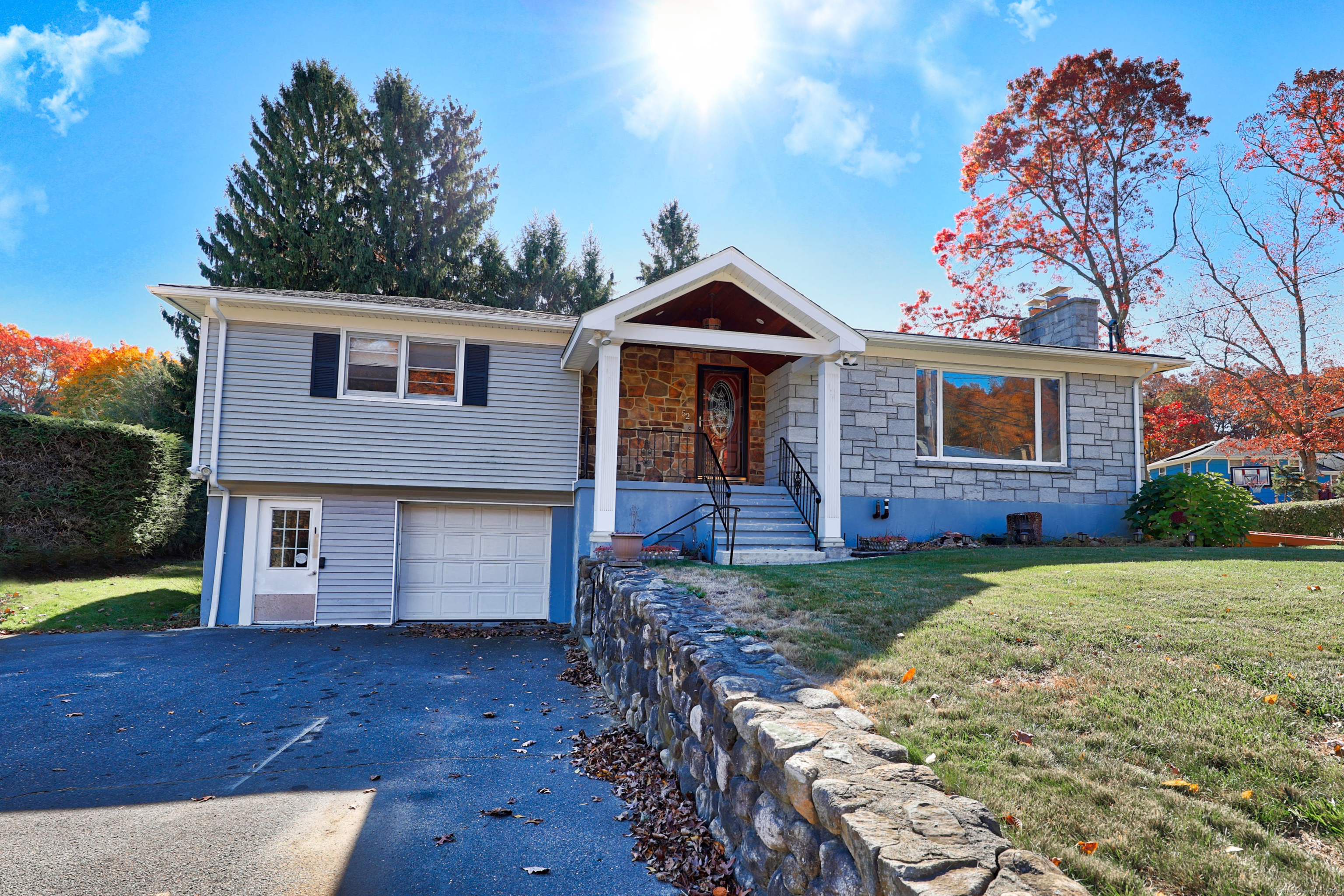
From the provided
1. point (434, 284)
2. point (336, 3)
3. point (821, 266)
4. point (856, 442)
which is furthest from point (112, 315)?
point (856, 442)

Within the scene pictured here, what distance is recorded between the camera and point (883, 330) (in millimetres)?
10625

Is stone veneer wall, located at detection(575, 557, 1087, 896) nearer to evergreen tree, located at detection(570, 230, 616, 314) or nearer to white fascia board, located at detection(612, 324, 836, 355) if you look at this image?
white fascia board, located at detection(612, 324, 836, 355)

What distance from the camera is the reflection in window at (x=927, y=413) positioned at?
11023mm

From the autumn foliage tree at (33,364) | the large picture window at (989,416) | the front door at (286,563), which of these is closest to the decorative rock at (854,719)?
the large picture window at (989,416)

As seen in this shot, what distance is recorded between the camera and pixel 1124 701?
10.2ft

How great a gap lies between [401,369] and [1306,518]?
670 inches

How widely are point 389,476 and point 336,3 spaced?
7244mm

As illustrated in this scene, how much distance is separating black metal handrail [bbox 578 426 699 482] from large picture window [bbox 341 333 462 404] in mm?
2177

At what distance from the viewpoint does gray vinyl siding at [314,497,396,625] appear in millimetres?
9836

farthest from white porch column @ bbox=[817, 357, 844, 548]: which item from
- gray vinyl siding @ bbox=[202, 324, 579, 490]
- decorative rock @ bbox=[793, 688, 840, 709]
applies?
decorative rock @ bbox=[793, 688, 840, 709]

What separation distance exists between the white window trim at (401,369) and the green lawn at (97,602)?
3.86 meters

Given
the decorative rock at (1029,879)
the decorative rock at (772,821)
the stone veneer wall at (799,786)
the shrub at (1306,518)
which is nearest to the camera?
the decorative rock at (1029,879)

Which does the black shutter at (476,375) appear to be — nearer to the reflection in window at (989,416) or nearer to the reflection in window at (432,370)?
the reflection in window at (432,370)

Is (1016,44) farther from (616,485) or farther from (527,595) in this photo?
(527,595)
